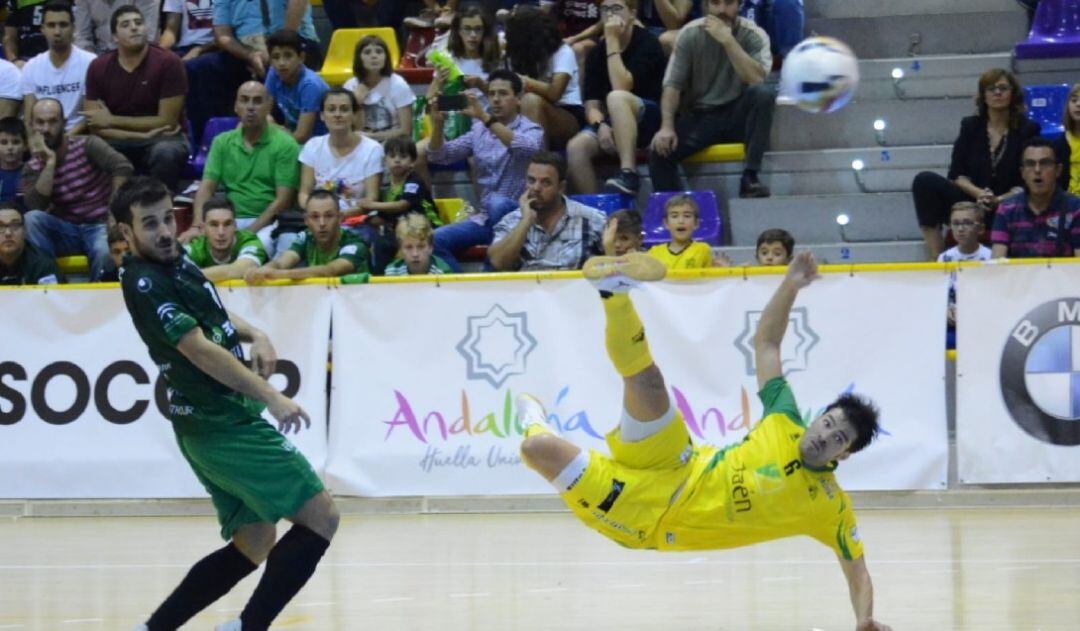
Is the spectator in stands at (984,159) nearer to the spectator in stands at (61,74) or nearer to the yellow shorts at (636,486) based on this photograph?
the yellow shorts at (636,486)

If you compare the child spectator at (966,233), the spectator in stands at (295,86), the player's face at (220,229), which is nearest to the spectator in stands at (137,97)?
the spectator in stands at (295,86)

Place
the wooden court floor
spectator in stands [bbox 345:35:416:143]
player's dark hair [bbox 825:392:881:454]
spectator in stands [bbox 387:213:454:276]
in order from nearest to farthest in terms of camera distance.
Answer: player's dark hair [bbox 825:392:881:454] < the wooden court floor < spectator in stands [bbox 387:213:454:276] < spectator in stands [bbox 345:35:416:143]

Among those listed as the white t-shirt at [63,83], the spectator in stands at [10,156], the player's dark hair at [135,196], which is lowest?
the spectator in stands at [10,156]

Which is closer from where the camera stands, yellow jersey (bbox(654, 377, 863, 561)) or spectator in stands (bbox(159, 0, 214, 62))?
yellow jersey (bbox(654, 377, 863, 561))

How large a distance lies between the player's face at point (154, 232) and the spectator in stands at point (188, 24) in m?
9.60

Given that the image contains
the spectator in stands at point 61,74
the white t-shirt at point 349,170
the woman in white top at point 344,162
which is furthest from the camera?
the spectator in stands at point 61,74

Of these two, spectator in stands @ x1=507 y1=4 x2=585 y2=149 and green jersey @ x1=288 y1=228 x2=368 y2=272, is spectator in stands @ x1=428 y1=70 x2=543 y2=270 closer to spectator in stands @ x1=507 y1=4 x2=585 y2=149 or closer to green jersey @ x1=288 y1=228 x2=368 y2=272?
spectator in stands @ x1=507 y1=4 x2=585 y2=149

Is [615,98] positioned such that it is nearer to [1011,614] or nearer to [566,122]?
[566,122]

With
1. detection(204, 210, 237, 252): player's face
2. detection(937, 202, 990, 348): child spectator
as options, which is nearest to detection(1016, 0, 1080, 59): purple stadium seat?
detection(937, 202, 990, 348): child spectator

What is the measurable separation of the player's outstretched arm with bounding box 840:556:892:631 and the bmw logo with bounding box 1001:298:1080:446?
4216 mm

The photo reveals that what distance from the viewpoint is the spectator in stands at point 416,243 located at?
11.8 m

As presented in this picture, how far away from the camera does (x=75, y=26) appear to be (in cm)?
1602

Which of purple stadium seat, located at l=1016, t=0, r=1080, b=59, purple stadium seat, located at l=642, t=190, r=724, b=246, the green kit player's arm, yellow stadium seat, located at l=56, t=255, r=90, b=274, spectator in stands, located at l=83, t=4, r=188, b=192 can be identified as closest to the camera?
the green kit player's arm

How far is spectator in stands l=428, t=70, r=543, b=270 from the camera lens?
12.8m
